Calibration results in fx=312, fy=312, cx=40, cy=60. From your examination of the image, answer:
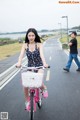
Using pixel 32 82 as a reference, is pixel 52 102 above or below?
below

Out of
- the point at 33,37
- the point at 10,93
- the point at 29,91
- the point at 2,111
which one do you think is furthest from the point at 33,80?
the point at 10,93

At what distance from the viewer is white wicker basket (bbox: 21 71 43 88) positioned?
6.26m

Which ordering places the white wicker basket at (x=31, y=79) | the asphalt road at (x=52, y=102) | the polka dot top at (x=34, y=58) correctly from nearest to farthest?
the white wicker basket at (x=31, y=79) → the polka dot top at (x=34, y=58) → the asphalt road at (x=52, y=102)

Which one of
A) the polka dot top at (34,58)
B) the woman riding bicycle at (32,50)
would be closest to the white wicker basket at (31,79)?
the woman riding bicycle at (32,50)

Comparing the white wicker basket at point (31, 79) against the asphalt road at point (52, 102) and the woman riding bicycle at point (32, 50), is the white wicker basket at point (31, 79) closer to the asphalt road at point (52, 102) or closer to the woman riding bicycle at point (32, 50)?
the woman riding bicycle at point (32, 50)

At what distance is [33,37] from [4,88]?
15.4ft

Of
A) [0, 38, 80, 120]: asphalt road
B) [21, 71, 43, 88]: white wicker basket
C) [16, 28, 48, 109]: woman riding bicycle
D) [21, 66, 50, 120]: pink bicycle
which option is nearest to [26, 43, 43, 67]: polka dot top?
[16, 28, 48, 109]: woman riding bicycle

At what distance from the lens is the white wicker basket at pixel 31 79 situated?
6.26m

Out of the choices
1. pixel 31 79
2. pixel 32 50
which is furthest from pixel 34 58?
pixel 31 79

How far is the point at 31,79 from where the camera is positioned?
6289 mm

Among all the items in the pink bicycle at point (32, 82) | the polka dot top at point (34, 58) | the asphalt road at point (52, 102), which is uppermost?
the polka dot top at point (34, 58)

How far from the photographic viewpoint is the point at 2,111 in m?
7.61

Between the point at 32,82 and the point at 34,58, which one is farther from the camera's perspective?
the point at 34,58

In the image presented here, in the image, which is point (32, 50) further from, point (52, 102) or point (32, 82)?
point (52, 102)
